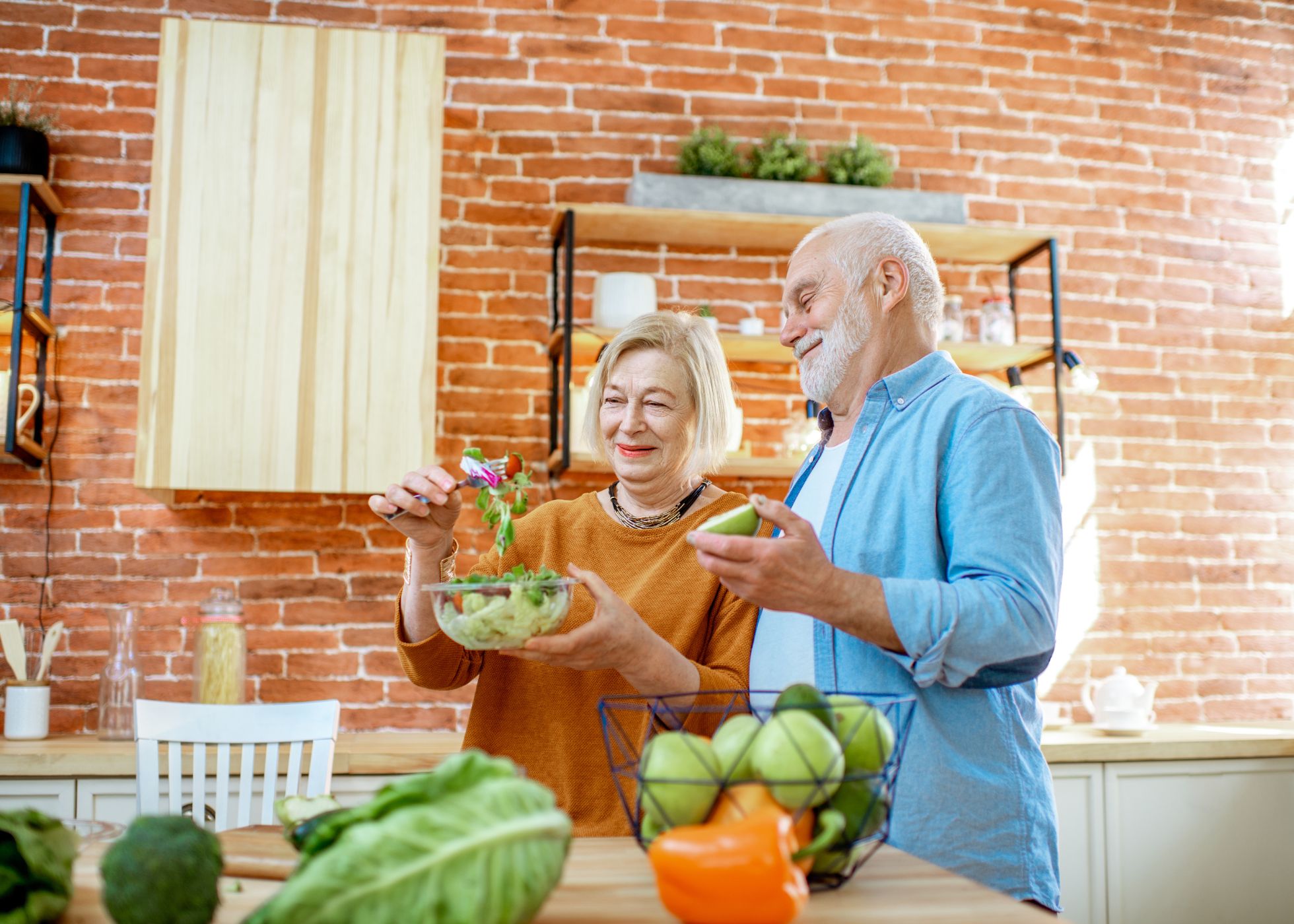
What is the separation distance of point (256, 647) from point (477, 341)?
1.03m

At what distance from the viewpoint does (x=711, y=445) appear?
179 cm

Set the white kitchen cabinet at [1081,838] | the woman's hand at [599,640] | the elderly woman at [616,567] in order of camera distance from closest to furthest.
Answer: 1. the woman's hand at [599,640]
2. the elderly woman at [616,567]
3. the white kitchen cabinet at [1081,838]

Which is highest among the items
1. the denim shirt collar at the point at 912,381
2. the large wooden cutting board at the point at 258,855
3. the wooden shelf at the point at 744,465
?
the denim shirt collar at the point at 912,381

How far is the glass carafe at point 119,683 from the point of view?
259cm

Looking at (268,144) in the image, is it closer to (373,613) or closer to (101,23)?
(101,23)

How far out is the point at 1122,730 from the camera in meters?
2.75

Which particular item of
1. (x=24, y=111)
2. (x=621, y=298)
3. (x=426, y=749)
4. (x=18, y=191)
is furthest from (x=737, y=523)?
(x=24, y=111)

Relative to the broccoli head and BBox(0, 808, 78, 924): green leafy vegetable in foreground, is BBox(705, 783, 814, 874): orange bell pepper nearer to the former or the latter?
the broccoli head

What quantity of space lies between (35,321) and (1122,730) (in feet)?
9.66

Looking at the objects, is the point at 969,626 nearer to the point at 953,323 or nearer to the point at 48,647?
the point at 953,323

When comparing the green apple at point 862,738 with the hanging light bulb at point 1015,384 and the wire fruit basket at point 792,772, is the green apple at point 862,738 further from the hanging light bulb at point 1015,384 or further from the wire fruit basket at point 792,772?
the hanging light bulb at point 1015,384

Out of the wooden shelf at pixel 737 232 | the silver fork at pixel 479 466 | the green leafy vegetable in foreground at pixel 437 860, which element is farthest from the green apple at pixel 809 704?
the wooden shelf at pixel 737 232

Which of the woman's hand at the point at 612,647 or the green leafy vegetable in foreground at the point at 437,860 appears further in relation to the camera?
the woman's hand at the point at 612,647

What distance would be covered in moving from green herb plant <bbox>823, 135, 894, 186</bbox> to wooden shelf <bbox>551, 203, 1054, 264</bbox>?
0.62 feet
